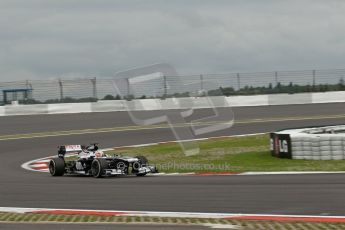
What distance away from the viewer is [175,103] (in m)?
32.4

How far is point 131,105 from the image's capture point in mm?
34656

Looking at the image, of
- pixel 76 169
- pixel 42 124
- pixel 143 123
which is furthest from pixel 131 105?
pixel 76 169

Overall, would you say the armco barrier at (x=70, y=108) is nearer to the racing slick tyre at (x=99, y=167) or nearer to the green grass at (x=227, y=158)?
the green grass at (x=227, y=158)

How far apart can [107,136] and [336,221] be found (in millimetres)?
18743

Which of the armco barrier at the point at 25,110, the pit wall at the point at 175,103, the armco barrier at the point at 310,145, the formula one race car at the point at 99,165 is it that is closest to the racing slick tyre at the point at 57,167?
the formula one race car at the point at 99,165

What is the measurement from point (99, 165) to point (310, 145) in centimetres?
487

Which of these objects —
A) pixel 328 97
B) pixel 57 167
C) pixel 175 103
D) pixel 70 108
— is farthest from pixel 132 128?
pixel 328 97

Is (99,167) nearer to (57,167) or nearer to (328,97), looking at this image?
(57,167)

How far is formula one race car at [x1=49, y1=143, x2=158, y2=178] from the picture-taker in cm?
1399

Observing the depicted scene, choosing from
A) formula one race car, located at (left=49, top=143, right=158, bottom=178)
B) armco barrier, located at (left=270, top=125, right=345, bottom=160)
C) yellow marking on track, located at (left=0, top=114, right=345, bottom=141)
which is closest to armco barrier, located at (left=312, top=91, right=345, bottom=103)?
yellow marking on track, located at (left=0, top=114, right=345, bottom=141)

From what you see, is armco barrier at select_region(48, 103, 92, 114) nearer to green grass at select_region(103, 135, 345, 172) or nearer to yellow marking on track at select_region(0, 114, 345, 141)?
yellow marking on track at select_region(0, 114, 345, 141)

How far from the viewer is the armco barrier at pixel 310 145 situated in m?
14.9

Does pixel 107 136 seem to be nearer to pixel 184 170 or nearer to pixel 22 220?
pixel 184 170

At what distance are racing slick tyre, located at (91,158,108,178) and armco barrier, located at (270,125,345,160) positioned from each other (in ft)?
14.7
